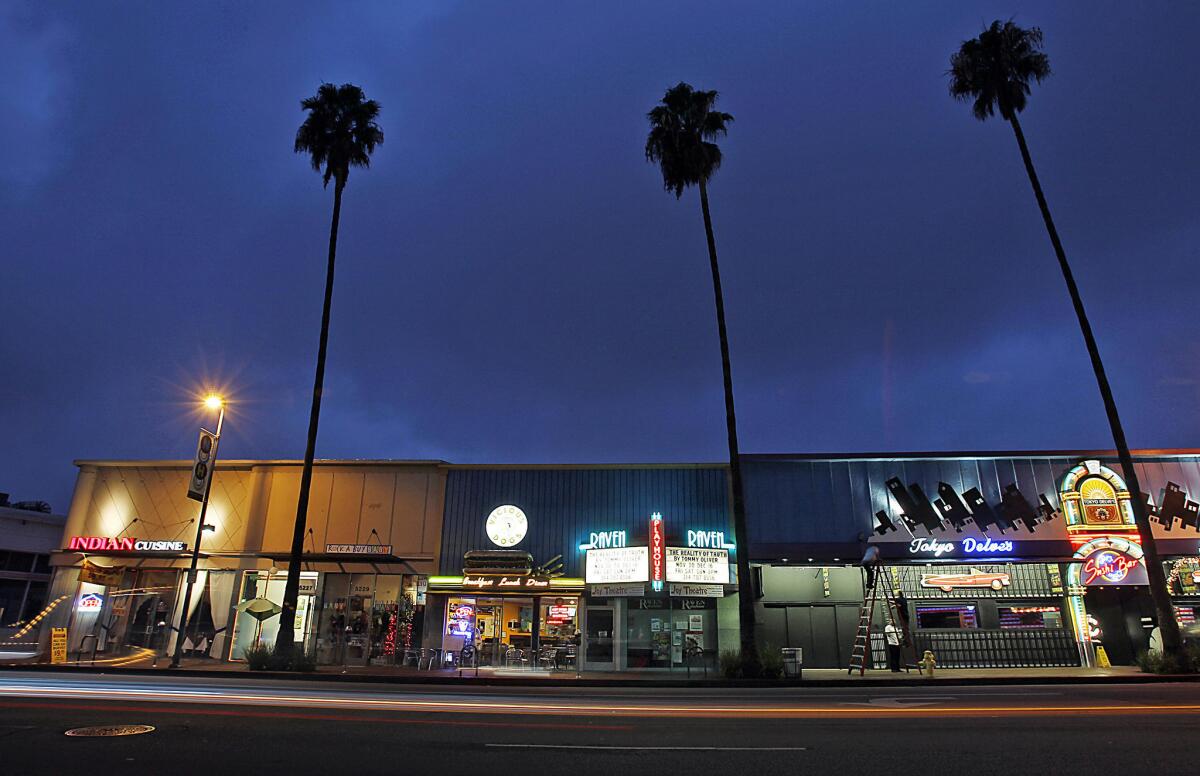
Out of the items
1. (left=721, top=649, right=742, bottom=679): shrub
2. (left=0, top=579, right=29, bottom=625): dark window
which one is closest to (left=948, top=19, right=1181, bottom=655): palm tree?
(left=721, top=649, right=742, bottom=679): shrub

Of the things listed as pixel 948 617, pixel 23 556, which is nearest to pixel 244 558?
pixel 948 617

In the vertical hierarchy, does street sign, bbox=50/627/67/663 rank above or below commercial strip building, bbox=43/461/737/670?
below

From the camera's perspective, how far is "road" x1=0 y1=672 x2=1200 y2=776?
804 centimetres

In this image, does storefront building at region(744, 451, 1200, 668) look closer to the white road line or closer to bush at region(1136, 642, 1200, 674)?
bush at region(1136, 642, 1200, 674)

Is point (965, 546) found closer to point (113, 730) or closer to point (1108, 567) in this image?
point (1108, 567)

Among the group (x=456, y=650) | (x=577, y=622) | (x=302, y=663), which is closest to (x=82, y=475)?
(x=302, y=663)

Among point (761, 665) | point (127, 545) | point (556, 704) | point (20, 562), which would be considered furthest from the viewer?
point (20, 562)

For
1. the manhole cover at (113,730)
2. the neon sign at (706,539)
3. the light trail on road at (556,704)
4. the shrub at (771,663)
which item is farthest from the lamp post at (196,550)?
the shrub at (771,663)

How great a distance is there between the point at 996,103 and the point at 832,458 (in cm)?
1493

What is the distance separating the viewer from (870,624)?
83.8ft

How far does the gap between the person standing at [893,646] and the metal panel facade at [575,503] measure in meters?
6.56

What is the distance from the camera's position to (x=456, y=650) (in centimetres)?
2728

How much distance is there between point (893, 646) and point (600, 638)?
1008cm

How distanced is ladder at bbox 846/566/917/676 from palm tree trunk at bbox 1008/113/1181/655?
7.49 metres
